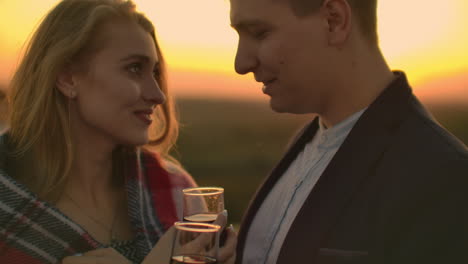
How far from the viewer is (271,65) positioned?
1.77 m

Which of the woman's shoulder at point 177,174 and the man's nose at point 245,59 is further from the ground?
the man's nose at point 245,59

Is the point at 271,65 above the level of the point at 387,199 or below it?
above

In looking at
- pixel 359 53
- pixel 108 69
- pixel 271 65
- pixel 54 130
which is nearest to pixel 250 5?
pixel 271 65

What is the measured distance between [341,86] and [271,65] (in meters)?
0.26

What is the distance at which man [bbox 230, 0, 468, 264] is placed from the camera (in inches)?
55.3

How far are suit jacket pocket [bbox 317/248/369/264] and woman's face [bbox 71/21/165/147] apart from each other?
1.15 meters

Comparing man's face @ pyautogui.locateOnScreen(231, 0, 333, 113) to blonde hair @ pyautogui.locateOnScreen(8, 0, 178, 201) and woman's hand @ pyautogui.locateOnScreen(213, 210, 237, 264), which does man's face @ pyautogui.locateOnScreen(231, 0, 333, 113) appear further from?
blonde hair @ pyautogui.locateOnScreen(8, 0, 178, 201)

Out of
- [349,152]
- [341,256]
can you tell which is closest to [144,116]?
[349,152]

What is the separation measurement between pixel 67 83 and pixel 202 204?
36.7 inches

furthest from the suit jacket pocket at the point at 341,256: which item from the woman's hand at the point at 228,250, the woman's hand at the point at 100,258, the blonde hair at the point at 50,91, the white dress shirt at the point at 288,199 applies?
→ the blonde hair at the point at 50,91

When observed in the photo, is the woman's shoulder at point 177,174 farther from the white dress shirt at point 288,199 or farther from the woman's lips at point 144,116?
the white dress shirt at point 288,199

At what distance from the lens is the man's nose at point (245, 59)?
183 cm

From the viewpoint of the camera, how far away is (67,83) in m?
2.26

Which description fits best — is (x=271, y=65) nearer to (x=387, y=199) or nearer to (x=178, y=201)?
(x=387, y=199)
